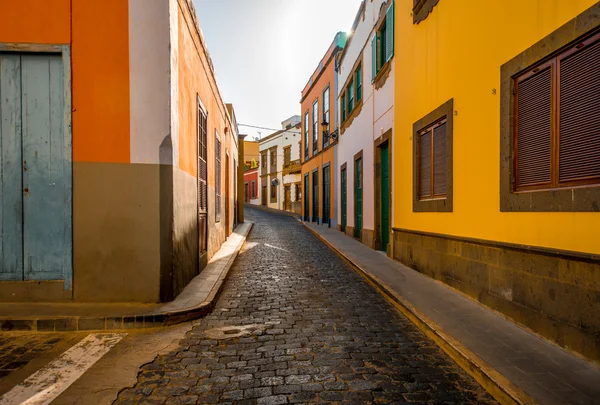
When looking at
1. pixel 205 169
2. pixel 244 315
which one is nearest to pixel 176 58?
pixel 205 169

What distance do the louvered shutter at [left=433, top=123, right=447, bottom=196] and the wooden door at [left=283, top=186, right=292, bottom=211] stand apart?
2571 cm

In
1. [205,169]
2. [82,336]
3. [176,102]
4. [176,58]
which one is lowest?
[82,336]

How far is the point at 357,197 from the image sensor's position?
45.4 feet

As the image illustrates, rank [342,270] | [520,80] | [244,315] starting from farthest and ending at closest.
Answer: [342,270] < [244,315] < [520,80]

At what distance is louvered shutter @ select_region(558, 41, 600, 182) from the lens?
3594 mm

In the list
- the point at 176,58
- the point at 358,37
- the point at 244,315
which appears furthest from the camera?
the point at 358,37

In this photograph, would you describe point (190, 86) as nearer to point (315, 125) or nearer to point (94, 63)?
point (94, 63)

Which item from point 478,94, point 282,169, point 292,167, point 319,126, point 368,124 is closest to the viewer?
point 478,94

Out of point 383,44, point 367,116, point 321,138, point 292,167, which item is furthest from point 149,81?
point 292,167

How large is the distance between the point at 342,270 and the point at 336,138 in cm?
998

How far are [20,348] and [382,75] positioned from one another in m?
9.65

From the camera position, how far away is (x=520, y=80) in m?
4.66

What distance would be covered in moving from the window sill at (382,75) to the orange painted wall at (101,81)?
21.5ft

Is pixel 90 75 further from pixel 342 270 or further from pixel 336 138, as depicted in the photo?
pixel 336 138
